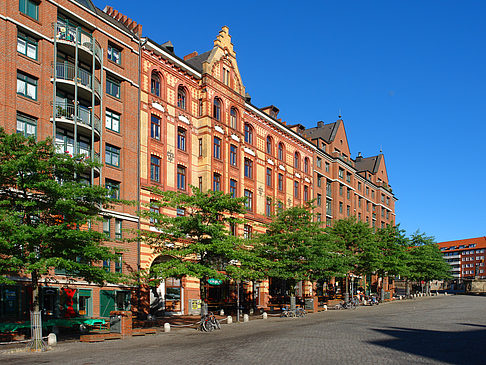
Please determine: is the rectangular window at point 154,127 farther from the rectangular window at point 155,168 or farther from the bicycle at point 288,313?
the bicycle at point 288,313

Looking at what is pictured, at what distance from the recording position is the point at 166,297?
126 ft

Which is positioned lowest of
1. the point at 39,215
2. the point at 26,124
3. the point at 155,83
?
the point at 39,215

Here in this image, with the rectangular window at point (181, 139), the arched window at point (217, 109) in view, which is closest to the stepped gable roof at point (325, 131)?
the arched window at point (217, 109)

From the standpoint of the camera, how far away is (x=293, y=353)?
1892 centimetres

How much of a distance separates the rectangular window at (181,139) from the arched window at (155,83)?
3441 millimetres

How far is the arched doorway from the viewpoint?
37062 mm

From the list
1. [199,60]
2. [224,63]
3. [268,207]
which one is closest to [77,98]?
[199,60]

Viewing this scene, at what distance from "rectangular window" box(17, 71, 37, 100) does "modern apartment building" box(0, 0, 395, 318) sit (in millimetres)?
62

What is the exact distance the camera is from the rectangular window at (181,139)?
40.5 meters

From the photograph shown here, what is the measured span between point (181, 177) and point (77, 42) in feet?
43.7

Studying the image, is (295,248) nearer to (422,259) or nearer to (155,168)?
(155,168)

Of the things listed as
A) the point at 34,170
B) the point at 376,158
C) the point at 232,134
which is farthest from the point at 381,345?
the point at 376,158

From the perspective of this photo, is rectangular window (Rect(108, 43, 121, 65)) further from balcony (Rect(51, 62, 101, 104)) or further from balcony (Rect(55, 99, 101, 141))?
balcony (Rect(55, 99, 101, 141))

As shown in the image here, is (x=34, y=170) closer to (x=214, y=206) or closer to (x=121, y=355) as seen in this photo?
(x=121, y=355)
